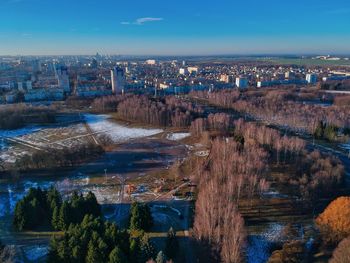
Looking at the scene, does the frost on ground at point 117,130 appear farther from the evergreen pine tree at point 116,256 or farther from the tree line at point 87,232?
the evergreen pine tree at point 116,256

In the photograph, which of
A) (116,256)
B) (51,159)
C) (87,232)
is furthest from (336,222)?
(51,159)

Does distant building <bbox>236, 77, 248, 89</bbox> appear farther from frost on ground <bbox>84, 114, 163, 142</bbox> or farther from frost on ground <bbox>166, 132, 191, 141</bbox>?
frost on ground <bbox>166, 132, 191, 141</bbox>

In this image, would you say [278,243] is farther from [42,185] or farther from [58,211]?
[42,185]

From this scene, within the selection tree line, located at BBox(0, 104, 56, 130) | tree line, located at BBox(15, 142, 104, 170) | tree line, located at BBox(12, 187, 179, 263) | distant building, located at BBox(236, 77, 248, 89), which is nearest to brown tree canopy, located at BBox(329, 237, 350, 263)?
tree line, located at BBox(12, 187, 179, 263)

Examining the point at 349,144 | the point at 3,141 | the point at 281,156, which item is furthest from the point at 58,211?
the point at 349,144

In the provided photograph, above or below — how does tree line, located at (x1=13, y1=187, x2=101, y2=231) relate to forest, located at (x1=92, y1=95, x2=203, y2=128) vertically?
below

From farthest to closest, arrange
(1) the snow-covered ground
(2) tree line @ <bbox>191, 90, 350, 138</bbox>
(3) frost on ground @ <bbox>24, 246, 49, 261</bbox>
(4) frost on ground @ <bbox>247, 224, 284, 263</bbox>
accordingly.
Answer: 1. (2) tree line @ <bbox>191, 90, 350, 138</bbox>
2. (1) the snow-covered ground
3. (4) frost on ground @ <bbox>247, 224, 284, 263</bbox>
4. (3) frost on ground @ <bbox>24, 246, 49, 261</bbox>
